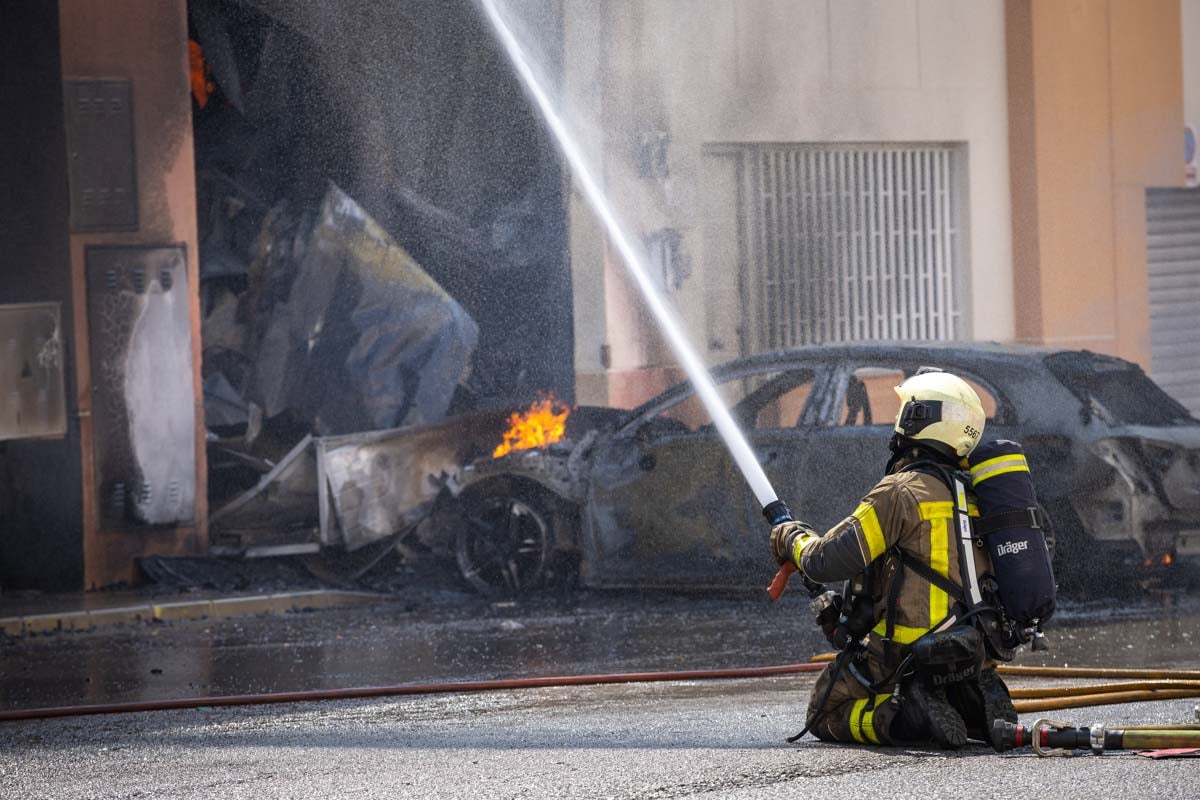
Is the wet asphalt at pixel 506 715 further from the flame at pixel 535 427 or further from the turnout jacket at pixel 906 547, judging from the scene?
the flame at pixel 535 427

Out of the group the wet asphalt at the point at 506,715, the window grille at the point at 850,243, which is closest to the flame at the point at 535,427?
the wet asphalt at the point at 506,715

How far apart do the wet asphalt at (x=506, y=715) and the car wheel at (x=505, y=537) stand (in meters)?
0.21

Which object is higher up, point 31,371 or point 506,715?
point 31,371

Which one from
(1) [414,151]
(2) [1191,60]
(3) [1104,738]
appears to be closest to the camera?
(3) [1104,738]

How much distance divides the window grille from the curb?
418 cm

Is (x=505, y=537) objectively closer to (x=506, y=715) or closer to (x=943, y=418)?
(x=506, y=715)

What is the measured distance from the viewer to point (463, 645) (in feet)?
31.2

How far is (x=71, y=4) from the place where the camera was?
11961 millimetres

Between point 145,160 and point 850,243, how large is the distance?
5.49 meters

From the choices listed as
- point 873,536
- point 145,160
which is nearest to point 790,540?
point 873,536

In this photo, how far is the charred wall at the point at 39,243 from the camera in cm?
1204

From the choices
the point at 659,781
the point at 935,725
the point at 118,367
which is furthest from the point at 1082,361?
the point at 118,367

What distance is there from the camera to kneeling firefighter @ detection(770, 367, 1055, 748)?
19.3 ft

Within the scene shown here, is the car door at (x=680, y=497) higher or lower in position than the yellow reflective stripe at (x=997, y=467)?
lower
